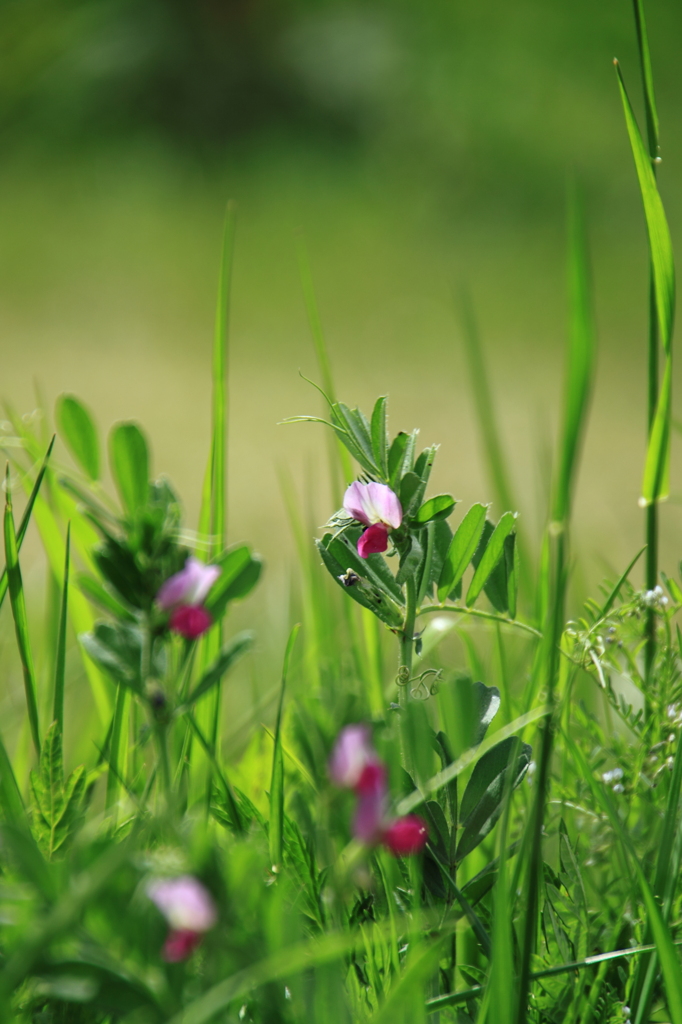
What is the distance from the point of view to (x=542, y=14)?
243 cm

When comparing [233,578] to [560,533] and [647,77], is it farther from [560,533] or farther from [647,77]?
[647,77]

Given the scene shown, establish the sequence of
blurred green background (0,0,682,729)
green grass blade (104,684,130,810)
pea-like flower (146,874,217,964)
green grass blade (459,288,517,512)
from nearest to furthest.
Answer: pea-like flower (146,874,217,964) → green grass blade (104,684,130,810) → green grass blade (459,288,517,512) → blurred green background (0,0,682,729)

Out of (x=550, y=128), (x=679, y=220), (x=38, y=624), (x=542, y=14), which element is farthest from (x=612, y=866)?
(x=542, y=14)

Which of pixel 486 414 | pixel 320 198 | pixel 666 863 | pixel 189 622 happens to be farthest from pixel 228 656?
pixel 320 198

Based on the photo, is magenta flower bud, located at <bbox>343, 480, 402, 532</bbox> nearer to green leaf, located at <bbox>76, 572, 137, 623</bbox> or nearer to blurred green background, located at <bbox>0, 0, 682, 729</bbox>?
green leaf, located at <bbox>76, 572, 137, 623</bbox>

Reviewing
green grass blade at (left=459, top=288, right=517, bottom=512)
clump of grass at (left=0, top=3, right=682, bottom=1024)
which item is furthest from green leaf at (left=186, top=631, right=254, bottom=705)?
green grass blade at (left=459, top=288, right=517, bottom=512)

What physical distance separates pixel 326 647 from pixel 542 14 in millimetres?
2521

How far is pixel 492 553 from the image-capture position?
8.2 inches

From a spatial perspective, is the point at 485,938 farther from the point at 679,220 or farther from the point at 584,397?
the point at 679,220

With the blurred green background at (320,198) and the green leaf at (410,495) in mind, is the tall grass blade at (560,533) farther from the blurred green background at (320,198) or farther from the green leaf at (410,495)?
the blurred green background at (320,198)

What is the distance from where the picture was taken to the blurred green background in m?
1.62

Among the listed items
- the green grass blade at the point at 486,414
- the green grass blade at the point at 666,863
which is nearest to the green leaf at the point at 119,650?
the green grass blade at the point at 666,863

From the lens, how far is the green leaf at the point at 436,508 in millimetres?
179

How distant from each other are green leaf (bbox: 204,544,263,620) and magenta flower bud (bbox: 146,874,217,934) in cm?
4
